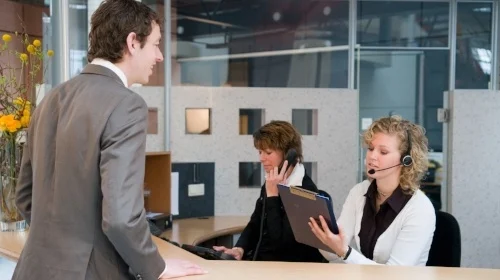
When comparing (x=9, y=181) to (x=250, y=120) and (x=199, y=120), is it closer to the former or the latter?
(x=199, y=120)

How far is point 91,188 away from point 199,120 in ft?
9.31

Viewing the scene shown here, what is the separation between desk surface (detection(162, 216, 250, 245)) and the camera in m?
3.15

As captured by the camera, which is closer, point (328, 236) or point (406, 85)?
point (328, 236)

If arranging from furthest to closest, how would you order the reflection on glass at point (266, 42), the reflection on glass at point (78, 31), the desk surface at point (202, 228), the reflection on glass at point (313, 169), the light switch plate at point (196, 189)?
the reflection on glass at point (266, 42), the reflection on glass at point (313, 169), the light switch plate at point (196, 189), the reflection on glass at point (78, 31), the desk surface at point (202, 228)

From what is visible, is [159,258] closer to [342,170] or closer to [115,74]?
[115,74]

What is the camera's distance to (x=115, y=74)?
1459mm

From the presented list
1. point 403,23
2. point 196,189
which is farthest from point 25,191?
point 403,23

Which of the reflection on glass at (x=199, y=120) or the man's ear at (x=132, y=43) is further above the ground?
the man's ear at (x=132, y=43)

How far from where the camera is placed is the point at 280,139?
9.14 feet

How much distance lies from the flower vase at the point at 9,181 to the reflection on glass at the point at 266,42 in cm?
234

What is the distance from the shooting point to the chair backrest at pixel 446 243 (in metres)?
2.25

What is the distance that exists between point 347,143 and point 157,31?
3.12 metres

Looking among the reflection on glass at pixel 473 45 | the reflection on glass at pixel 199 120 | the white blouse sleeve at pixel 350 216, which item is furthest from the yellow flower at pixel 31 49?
the reflection on glass at pixel 473 45

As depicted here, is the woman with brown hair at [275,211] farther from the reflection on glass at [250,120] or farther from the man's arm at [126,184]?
the reflection on glass at [250,120]
